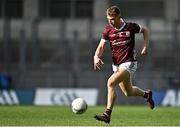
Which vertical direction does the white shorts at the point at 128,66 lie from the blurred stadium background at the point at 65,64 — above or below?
above

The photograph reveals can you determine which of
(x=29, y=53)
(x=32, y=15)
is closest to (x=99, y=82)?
(x=29, y=53)

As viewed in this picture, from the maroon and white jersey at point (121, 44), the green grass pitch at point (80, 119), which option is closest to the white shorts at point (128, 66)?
the maroon and white jersey at point (121, 44)

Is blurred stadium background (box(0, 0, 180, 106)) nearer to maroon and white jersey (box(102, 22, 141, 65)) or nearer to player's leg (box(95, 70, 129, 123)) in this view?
maroon and white jersey (box(102, 22, 141, 65))

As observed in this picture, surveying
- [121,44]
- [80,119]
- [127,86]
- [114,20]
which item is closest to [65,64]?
[80,119]

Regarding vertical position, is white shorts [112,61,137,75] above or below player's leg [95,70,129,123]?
above

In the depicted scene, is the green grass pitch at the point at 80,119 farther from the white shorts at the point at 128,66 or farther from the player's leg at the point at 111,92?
the white shorts at the point at 128,66

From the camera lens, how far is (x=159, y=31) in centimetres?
3303

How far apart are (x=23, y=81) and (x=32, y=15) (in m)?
8.70

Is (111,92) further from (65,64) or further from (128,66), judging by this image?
(65,64)

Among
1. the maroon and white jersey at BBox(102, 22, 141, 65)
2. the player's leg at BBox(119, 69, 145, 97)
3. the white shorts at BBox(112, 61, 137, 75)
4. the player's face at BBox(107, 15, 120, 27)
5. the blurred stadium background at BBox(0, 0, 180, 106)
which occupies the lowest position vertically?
the blurred stadium background at BBox(0, 0, 180, 106)

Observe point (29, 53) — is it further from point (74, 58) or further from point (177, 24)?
point (177, 24)

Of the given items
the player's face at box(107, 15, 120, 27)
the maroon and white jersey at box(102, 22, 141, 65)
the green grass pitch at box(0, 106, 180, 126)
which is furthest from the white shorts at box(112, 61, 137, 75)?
the green grass pitch at box(0, 106, 180, 126)

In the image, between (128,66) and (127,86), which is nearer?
(128,66)

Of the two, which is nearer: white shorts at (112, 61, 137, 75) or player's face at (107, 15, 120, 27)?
player's face at (107, 15, 120, 27)
